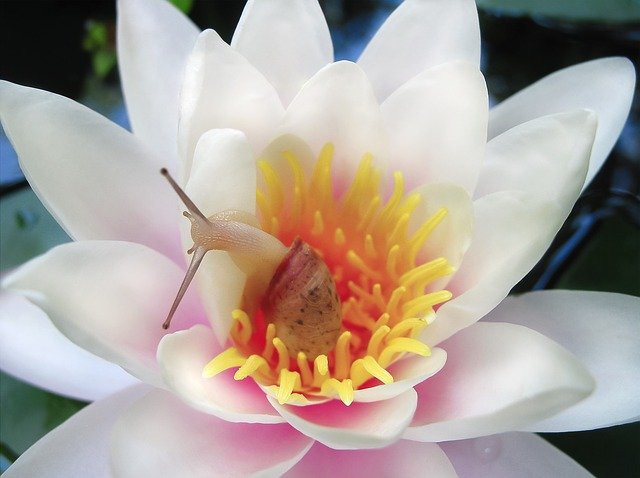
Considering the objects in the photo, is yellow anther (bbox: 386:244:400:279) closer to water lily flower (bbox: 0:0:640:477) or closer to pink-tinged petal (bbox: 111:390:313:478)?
water lily flower (bbox: 0:0:640:477)

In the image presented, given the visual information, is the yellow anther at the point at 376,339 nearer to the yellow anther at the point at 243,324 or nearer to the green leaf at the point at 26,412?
the yellow anther at the point at 243,324

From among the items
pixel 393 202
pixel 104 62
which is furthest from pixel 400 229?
pixel 104 62

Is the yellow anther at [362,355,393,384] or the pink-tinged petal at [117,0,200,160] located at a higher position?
the pink-tinged petal at [117,0,200,160]

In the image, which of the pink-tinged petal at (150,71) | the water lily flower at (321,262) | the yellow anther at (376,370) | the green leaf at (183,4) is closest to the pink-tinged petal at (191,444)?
the water lily flower at (321,262)

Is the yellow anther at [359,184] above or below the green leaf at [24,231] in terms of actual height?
below

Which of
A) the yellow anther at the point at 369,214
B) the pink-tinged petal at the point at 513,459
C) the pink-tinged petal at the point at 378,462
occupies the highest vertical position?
the yellow anther at the point at 369,214

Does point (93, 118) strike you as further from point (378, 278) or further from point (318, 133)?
point (378, 278)

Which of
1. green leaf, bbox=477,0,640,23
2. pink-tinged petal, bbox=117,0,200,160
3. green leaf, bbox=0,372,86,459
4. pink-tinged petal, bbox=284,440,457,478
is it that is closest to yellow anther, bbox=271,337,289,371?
pink-tinged petal, bbox=284,440,457,478
